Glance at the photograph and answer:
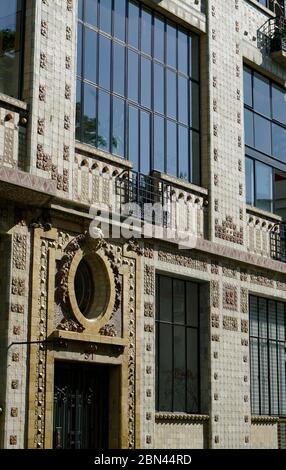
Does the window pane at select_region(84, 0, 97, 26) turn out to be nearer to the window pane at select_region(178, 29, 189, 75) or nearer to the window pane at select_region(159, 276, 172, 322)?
the window pane at select_region(178, 29, 189, 75)

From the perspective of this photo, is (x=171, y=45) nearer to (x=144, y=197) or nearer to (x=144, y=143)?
(x=144, y=143)

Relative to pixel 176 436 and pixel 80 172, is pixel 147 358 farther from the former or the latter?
pixel 80 172

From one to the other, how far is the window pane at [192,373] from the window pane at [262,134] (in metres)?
6.89

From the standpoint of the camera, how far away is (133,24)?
890 inches

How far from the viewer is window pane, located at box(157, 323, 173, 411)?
21781 mm

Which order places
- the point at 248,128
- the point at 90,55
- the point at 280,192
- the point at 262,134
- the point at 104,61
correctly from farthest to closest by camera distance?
the point at 280,192, the point at 262,134, the point at 248,128, the point at 104,61, the point at 90,55

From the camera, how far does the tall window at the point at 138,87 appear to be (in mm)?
20938

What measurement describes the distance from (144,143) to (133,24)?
9.56ft

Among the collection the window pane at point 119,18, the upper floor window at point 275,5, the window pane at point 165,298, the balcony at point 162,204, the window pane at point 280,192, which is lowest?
the window pane at point 165,298

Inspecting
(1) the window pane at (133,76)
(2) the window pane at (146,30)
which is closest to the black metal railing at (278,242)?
(1) the window pane at (133,76)

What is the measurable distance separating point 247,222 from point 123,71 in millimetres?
6218

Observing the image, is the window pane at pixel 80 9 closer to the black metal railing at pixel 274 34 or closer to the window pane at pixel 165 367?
the window pane at pixel 165 367

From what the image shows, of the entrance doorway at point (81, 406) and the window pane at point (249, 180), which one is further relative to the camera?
the window pane at point (249, 180)

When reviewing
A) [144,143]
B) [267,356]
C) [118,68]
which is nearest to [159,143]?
[144,143]
